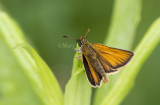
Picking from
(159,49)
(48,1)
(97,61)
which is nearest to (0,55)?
(97,61)

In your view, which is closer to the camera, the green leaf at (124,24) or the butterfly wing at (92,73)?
the butterfly wing at (92,73)

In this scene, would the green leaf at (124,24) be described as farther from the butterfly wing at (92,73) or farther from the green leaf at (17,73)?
the green leaf at (17,73)

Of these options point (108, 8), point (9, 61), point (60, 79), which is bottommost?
point (60, 79)

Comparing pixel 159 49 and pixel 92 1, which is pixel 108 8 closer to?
pixel 92 1

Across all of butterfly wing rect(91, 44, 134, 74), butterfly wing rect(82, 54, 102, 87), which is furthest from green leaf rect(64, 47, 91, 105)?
butterfly wing rect(91, 44, 134, 74)

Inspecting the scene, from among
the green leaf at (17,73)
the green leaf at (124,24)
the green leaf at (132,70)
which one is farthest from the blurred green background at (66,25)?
the green leaf at (132,70)

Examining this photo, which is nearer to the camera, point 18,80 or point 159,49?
point 18,80
